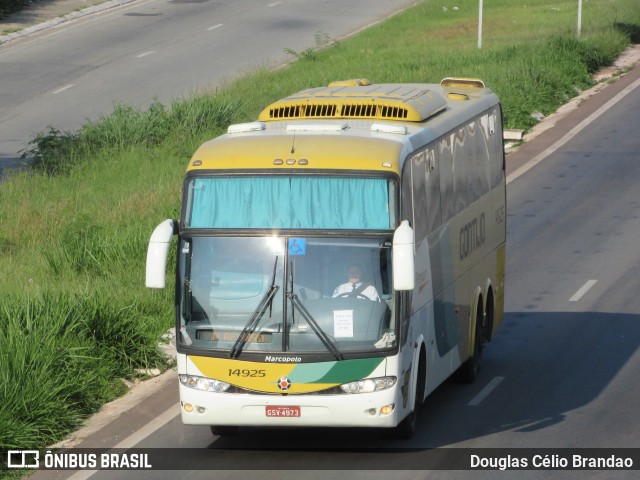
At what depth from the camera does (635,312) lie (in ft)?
66.8

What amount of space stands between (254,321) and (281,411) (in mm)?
824

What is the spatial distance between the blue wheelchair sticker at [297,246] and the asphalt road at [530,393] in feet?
6.36

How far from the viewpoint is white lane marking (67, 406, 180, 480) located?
1401 cm

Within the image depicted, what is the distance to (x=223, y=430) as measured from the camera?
14.2m

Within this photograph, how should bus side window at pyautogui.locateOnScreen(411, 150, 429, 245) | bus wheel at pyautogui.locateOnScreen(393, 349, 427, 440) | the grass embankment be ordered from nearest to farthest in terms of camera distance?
1. bus side window at pyautogui.locateOnScreen(411, 150, 429, 245)
2. bus wheel at pyautogui.locateOnScreen(393, 349, 427, 440)
3. the grass embankment

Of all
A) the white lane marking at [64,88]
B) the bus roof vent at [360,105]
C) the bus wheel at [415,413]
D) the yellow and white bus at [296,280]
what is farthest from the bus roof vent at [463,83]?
the white lane marking at [64,88]

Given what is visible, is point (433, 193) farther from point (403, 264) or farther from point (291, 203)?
point (403, 264)

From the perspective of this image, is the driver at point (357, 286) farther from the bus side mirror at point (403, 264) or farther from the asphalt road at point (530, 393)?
the asphalt road at point (530, 393)

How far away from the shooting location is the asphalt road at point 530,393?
13.3 meters

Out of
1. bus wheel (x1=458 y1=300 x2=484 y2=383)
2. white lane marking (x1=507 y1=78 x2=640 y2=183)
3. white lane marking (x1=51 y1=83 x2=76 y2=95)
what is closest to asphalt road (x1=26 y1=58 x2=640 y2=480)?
bus wheel (x1=458 y1=300 x2=484 y2=383)

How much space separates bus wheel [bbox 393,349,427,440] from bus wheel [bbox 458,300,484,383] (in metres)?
2.41

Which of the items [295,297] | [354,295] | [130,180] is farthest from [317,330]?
[130,180]

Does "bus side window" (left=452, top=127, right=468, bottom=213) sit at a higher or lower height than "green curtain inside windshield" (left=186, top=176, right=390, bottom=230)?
lower

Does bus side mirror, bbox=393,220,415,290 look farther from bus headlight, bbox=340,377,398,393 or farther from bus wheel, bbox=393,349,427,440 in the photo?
bus wheel, bbox=393,349,427,440
